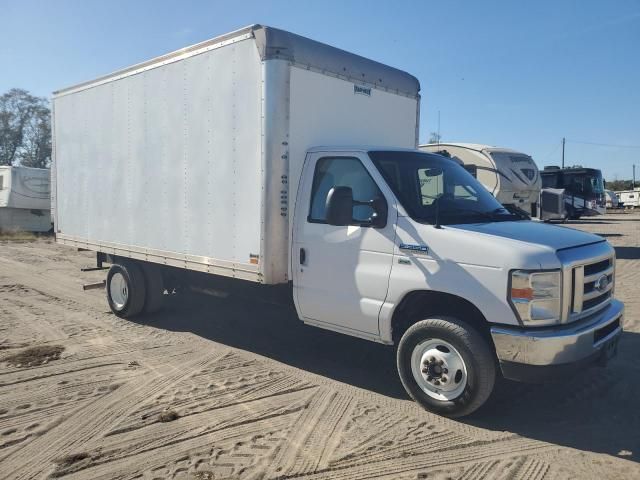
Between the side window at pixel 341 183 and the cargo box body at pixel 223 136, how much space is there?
265 millimetres

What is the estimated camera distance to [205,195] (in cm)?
602

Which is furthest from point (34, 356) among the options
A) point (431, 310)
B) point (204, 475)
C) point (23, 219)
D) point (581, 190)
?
point (581, 190)

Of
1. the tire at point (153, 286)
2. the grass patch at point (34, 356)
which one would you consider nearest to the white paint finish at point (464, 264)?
the grass patch at point (34, 356)

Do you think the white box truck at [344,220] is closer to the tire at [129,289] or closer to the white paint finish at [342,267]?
the white paint finish at [342,267]

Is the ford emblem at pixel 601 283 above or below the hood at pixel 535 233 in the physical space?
below

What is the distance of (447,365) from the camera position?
4.36m

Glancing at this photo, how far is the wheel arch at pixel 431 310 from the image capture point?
172 inches

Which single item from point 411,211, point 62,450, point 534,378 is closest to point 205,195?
point 411,211

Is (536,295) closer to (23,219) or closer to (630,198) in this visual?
(23,219)

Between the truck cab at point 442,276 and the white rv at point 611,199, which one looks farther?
the white rv at point 611,199

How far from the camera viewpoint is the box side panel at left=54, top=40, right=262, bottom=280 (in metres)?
5.48

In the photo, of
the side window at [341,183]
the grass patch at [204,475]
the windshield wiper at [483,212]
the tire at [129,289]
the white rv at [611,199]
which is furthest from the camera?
the white rv at [611,199]

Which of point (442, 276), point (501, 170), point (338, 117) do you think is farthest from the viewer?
point (501, 170)

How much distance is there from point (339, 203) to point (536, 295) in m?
1.77
